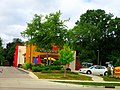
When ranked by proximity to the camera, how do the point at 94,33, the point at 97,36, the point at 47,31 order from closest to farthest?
the point at 47,31 < the point at 94,33 < the point at 97,36

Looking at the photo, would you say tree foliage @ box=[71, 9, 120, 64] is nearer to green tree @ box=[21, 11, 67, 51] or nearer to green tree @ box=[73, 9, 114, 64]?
green tree @ box=[73, 9, 114, 64]

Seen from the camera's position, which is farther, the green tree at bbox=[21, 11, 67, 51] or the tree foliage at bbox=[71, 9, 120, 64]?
the tree foliage at bbox=[71, 9, 120, 64]

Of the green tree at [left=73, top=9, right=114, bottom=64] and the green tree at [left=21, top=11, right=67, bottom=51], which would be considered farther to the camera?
the green tree at [left=73, top=9, right=114, bottom=64]

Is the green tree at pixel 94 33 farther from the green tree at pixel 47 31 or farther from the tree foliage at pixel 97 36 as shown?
the green tree at pixel 47 31

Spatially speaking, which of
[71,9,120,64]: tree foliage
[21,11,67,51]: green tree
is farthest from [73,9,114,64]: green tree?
[21,11,67,51]: green tree

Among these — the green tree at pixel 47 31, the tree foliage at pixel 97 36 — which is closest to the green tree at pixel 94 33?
the tree foliage at pixel 97 36

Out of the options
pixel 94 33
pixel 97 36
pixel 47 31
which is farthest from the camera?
pixel 97 36

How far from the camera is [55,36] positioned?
160 ft

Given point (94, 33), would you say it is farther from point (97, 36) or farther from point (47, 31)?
point (47, 31)

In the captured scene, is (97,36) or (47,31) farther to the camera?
(97,36)

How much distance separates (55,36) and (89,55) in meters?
44.6

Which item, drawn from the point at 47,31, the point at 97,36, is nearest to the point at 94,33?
the point at 97,36

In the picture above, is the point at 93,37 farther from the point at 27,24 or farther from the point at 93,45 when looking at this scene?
the point at 27,24

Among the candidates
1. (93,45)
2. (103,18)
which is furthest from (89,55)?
(103,18)
